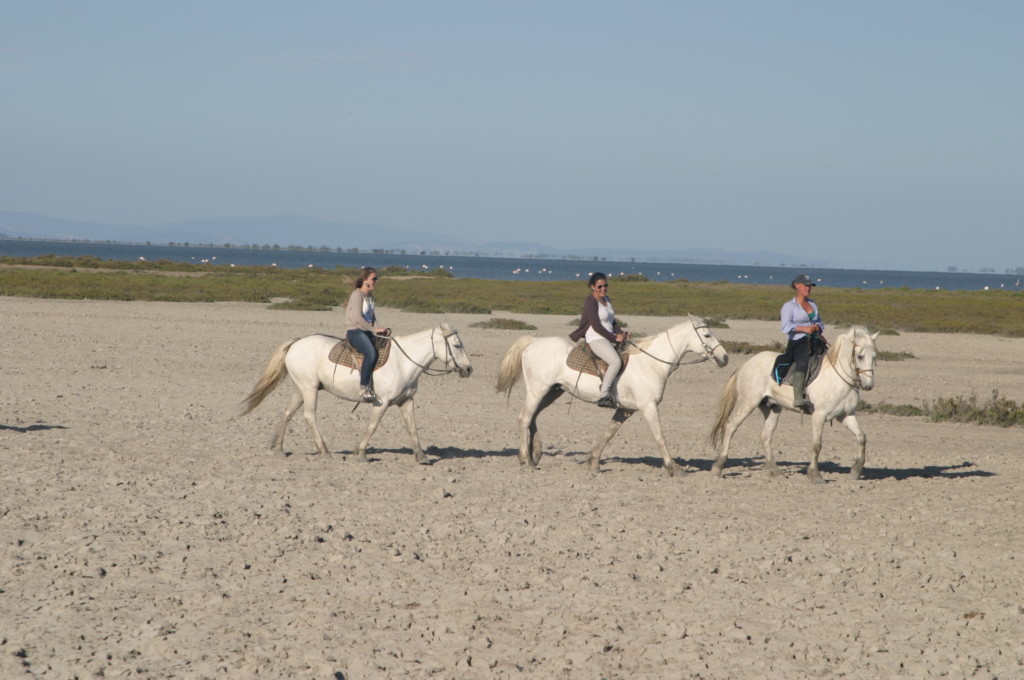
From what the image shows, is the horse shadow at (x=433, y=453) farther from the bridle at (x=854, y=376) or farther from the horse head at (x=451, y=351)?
the bridle at (x=854, y=376)

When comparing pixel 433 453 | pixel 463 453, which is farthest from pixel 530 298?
pixel 433 453

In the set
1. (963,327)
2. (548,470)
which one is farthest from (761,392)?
(963,327)

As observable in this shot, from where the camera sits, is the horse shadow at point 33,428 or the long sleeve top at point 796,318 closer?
the long sleeve top at point 796,318

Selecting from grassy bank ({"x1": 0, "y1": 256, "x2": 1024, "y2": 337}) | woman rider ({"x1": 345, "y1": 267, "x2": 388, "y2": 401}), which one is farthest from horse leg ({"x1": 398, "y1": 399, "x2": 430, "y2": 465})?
grassy bank ({"x1": 0, "y1": 256, "x2": 1024, "y2": 337})

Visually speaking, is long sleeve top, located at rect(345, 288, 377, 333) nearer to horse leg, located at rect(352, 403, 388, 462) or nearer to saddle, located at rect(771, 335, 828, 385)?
horse leg, located at rect(352, 403, 388, 462)

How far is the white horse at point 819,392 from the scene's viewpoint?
39.4 feet

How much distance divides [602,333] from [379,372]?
2530 mm

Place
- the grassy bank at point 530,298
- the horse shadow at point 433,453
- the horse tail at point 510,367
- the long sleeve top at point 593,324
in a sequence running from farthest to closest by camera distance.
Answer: the grassy bank at point 530,298 → the horse tail at point 510,367 → the horse shadow at point 433,453 → the long sleeve top at point 593,324

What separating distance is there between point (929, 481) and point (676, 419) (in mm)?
5619

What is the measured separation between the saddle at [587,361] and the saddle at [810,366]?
169 cm

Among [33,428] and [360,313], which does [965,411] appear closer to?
[360,313]

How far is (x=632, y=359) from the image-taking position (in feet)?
41.2

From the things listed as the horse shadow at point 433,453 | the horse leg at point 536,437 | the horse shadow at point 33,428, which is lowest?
the horse shadow at point 433,453

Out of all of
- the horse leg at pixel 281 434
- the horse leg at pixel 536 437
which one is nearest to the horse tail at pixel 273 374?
the horse leg at pixel 281 434
